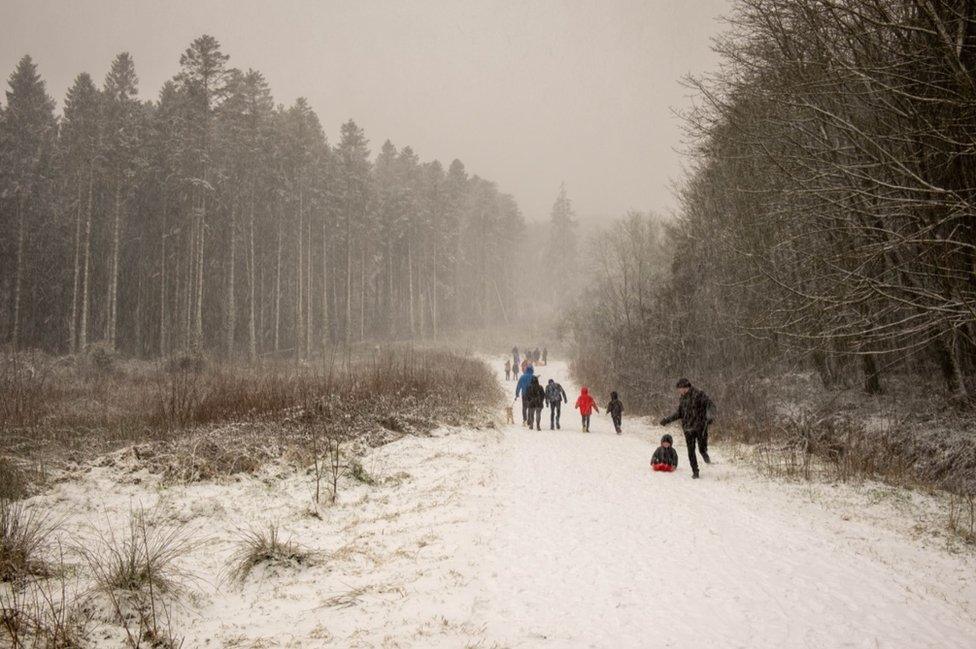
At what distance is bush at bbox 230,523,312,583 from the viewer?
201 inches

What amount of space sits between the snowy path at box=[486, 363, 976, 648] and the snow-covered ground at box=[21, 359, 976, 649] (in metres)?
0.02

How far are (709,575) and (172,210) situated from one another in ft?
131

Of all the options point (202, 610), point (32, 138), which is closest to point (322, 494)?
point (202, 610)

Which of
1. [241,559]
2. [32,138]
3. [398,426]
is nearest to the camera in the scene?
[241,559]

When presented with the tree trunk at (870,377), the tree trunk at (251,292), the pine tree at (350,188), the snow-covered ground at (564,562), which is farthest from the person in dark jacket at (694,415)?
the pine tree at (350,188)

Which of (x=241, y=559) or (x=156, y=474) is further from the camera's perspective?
(x=156, y=474)

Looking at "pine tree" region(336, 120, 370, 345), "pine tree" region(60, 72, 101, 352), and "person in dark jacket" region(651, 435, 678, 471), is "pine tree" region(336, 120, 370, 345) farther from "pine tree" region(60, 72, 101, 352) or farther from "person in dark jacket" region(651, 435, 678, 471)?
"person in dark jacket" region(651, 435, 678, 471)

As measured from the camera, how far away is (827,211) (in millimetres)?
8750

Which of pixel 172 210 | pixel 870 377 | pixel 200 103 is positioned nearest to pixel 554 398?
pixel 870 377

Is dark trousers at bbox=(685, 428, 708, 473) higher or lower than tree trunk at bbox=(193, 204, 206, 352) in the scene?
lower

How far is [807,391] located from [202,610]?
50.4ft

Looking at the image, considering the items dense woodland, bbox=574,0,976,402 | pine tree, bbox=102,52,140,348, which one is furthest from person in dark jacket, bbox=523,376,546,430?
pine tree, bbox=102,52,140,348

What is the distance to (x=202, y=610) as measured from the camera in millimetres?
4469

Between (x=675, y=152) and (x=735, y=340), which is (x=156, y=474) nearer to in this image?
(x=675, y=152)
